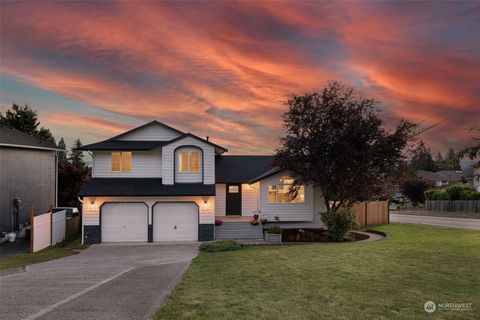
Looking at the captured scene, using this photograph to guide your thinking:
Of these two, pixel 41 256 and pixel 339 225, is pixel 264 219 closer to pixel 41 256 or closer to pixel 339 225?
pixel 339 225

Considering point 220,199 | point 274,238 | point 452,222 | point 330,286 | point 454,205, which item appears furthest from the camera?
point 454,205

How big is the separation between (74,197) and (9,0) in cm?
2109

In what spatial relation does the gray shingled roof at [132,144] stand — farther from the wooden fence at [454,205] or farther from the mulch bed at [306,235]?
the wooden fence at [454,205]

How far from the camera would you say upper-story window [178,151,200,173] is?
23094 millimetres

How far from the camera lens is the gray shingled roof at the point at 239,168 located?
1052 inches

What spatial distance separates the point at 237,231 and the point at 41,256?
1069 centimetres

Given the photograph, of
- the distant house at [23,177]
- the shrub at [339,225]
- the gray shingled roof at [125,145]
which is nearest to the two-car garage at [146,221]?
the gray shingled roof at [125,145]

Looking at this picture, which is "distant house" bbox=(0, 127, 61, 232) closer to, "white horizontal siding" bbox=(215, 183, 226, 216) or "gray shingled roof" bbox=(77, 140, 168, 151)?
"gray shingled roof" bbox=(77, 140, 168, 151)

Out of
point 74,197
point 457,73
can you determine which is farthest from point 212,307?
point 74,197

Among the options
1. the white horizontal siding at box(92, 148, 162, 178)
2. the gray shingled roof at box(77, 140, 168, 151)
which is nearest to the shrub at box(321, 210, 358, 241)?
the white horizontal siding at box(92, 148, 162, 178)

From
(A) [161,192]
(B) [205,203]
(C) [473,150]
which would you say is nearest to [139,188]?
(A) [161,192]

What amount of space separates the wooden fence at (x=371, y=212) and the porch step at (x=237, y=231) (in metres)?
8.84

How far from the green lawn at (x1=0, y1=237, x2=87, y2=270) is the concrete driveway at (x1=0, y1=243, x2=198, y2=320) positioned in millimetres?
888

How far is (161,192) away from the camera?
22.1 m
